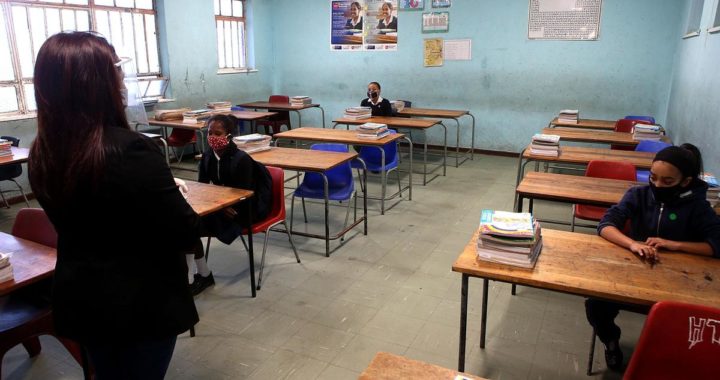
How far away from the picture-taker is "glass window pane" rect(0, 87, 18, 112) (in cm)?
529

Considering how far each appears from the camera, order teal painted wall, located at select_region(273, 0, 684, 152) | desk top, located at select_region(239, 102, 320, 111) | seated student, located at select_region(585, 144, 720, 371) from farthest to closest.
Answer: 1. desk top, located at select_region(239, 102, 320, 111)
2. teal painted wall, located at select_region(273, 0, 684, 152)
3. seated student, located at select_region(585, 144, 720, 371)

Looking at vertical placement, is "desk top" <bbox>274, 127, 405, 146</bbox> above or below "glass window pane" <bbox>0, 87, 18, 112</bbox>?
below

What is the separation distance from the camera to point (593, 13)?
21.7ft

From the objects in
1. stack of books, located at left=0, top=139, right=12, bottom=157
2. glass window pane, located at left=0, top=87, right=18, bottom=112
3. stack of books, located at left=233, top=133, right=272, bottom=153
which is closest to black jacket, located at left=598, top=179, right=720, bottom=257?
stack of books, located at left=233, top=133, right=272, bottom=153

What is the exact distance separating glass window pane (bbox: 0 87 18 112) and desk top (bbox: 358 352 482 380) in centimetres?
574

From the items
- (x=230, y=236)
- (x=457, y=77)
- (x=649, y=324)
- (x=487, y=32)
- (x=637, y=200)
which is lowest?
(x=230, y=236)

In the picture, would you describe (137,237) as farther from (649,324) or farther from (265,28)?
(265,28)

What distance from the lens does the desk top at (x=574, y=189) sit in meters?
2.86

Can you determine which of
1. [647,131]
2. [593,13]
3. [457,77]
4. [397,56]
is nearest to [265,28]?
[397,56]

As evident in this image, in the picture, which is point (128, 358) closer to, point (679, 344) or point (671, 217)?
point (679, 344)

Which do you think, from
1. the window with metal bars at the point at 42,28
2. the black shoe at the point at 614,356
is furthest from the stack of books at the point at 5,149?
the black shoe at the point at 614,356

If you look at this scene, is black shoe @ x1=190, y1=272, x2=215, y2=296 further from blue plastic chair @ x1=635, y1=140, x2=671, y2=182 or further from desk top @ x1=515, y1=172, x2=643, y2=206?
blue plastic chair @ x1=635, y1=140, x2=671, y2=182

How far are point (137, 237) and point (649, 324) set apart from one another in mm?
1431

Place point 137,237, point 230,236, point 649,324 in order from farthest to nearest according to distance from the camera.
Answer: point 230,236 → point 649,324 → point 137,237
